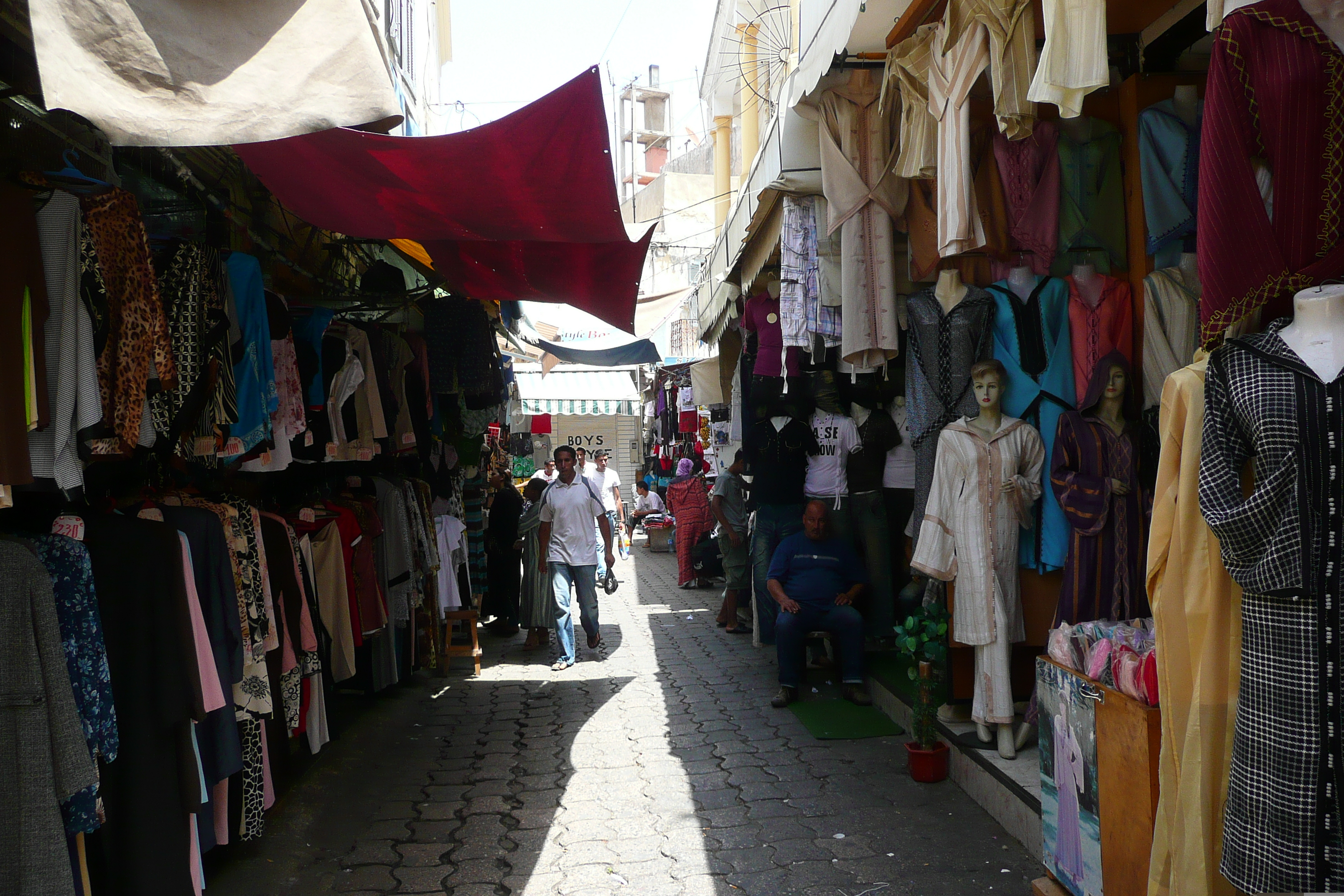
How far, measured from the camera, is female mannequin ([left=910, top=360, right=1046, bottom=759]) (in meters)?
4.55

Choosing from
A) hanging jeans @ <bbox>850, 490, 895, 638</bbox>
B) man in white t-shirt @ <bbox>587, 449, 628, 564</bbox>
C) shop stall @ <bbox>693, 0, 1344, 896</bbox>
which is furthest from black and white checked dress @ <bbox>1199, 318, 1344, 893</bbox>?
man in white t-shirt @ <bbox>587, 449, 628, 564</bbox>

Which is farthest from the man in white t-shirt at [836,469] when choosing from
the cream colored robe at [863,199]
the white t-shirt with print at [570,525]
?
the white t-shirt with print at [570,525]

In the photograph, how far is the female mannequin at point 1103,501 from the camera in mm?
4191

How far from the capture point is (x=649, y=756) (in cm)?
550

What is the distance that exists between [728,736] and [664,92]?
4396 centimetres

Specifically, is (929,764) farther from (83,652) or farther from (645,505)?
(645,505)

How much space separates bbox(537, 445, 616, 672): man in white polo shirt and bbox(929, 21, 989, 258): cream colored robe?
15.5 feet

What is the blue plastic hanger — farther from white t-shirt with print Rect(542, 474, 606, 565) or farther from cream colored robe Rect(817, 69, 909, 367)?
white t-shirt with print Rect(542, 474, 606, 565)

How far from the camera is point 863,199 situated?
16.9ft

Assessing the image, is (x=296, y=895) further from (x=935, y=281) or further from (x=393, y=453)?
(x=935, y=281)

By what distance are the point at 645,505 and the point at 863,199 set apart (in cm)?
1445

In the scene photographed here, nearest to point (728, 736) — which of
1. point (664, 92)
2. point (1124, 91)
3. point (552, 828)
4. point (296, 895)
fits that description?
point (552, 828)

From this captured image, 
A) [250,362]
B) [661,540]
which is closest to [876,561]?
[250,362]

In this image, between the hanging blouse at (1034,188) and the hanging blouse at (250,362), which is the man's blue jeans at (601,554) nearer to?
the hanging blouse at (250,362)
